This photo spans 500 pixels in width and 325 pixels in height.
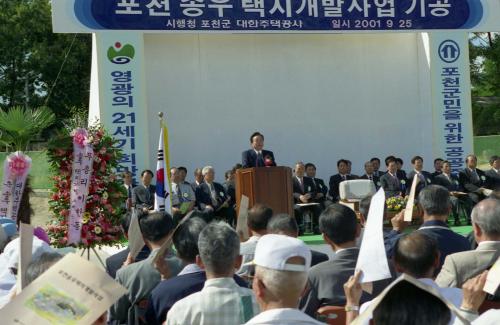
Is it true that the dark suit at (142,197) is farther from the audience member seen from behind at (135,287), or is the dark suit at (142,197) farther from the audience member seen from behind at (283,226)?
the audience member seen from behind at (135,287)

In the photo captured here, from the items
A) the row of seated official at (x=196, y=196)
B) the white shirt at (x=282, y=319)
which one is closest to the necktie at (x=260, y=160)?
the row of seated official at (x=196, y=196)

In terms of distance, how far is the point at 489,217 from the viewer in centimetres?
304

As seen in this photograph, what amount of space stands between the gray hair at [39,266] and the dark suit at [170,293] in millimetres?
641

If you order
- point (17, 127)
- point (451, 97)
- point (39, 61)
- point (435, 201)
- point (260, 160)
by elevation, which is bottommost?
point (435, 201)

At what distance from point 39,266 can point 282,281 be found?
0.73m

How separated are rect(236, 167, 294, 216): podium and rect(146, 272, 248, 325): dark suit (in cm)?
558

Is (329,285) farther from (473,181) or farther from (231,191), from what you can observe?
(473,181)

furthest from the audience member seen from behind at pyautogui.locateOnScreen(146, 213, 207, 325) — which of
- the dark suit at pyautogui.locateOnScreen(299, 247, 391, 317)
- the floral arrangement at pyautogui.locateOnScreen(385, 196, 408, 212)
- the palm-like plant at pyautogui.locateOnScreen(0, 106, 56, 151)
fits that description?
the floral arrangement at pyautogui.locateOnScreen(385, 196, 408, 212)

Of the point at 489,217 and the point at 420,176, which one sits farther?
the point at 420,176

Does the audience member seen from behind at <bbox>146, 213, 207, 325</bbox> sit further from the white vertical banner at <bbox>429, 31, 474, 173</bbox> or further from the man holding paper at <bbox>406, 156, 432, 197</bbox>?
the white vertical banner at <bbox>429, 31, 474, 173</bbox>

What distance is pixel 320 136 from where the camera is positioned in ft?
42.0

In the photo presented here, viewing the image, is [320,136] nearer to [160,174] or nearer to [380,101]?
[380,101]

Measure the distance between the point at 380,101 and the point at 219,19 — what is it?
116 inches

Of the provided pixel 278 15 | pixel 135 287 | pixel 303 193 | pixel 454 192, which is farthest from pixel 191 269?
pixel 278 15
